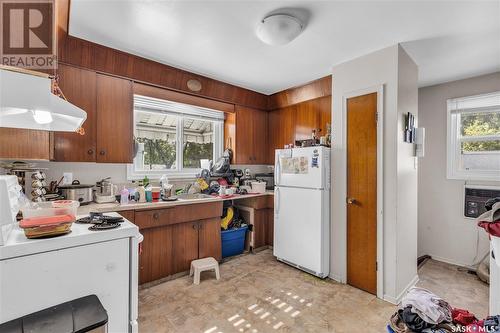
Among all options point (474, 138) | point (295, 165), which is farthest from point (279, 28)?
point (474, 138)

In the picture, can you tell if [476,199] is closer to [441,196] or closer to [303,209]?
[441,196]

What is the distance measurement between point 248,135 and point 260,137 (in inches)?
10.9

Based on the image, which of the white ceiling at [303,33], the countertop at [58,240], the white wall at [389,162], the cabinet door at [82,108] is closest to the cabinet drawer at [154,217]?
the cabinet door at [82,108]

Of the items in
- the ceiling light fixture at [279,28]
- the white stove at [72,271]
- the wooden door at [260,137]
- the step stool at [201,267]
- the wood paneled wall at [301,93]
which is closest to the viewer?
the white stove at [72,271]

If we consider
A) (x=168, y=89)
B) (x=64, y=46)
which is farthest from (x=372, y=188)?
(x=64, y=46)

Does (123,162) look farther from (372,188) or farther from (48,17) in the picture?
(372,188)

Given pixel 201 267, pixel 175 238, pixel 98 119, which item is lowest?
pixel 201 267

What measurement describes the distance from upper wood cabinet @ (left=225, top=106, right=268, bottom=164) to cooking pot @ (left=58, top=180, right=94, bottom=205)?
6.39ft

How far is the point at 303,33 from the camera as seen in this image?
84.0 inches

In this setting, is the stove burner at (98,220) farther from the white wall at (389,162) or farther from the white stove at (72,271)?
the white wall at (389,162)

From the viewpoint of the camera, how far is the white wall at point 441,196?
3.09m

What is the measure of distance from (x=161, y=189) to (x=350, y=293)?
7.81 ft

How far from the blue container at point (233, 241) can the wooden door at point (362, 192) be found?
146 cm

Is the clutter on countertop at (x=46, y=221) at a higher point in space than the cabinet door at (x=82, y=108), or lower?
lower
